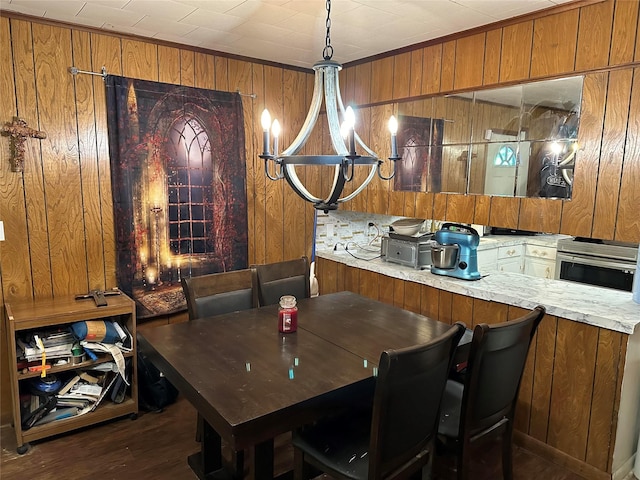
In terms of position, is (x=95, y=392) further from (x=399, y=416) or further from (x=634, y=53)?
(x=634, y=53)

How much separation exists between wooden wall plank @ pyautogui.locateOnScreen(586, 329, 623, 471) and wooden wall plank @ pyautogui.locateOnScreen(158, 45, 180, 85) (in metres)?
3.07

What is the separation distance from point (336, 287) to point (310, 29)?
6.61ft

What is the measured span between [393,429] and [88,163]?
2483mm

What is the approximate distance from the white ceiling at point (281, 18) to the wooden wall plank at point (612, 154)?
0.55 metres

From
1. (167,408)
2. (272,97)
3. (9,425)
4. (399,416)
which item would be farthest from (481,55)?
(9,425)

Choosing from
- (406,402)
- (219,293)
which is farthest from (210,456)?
(406,402)

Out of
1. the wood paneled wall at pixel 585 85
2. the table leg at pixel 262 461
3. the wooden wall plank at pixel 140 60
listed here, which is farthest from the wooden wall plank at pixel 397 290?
the wooden wall plank at pixel 140 60

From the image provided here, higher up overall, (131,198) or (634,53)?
(634,53)

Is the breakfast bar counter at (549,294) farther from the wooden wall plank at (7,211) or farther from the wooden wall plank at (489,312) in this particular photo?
the wooden wall plank at (7,211)

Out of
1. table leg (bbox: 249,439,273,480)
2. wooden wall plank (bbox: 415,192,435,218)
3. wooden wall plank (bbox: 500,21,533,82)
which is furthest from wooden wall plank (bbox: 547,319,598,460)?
table leg (bbox: 249,439,273,480)

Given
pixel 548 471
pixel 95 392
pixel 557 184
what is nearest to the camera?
pixel 548 471

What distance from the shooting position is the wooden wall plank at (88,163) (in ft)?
9.09

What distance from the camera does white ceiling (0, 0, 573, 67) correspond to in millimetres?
2385

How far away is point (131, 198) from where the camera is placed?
9.85 feet
